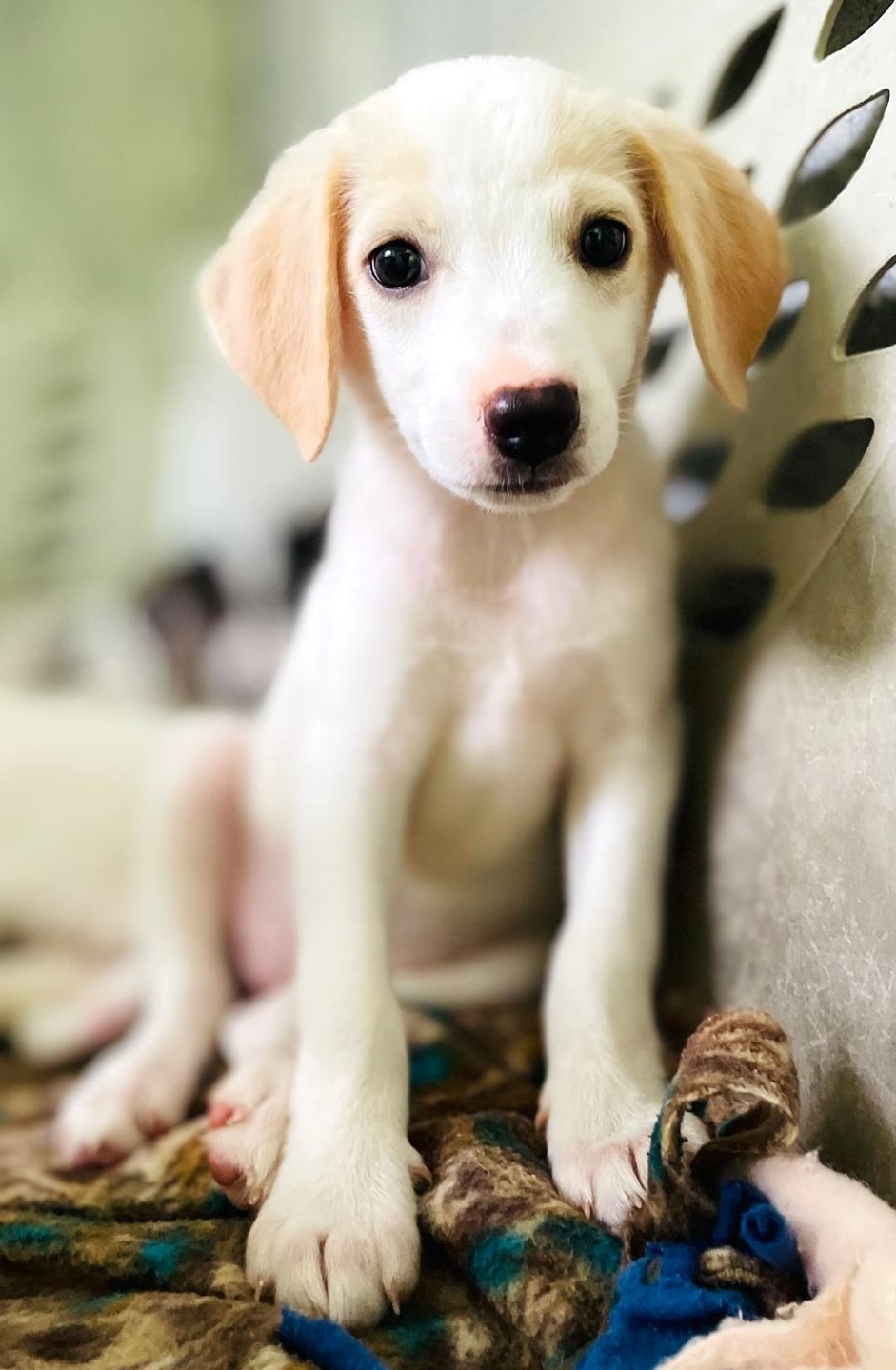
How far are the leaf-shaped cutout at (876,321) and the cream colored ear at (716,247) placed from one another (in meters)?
0.10

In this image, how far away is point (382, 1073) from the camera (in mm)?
1307

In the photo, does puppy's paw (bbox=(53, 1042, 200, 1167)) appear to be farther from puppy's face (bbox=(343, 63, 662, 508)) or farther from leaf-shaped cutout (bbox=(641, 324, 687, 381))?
leaf-shaped cutout (bbox=(641, 324, 687, 381))

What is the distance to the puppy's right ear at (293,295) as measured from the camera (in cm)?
133

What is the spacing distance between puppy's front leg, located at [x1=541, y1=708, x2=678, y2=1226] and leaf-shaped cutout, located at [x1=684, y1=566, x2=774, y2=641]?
17 centimetres

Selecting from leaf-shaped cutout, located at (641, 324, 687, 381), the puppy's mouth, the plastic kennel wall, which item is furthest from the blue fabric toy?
leaf-shaped cutout, located at (641, 324, 687, 381)

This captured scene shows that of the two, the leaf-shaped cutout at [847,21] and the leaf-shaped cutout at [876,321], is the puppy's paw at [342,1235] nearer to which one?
the leaf-shaped cutout at [876,321]

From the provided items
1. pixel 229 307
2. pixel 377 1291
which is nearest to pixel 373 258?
pixel 229 307

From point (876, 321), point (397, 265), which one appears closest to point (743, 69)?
point (876, 321)

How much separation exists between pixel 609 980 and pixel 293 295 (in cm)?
84

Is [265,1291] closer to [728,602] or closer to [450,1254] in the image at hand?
[450,1254]

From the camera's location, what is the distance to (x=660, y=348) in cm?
189

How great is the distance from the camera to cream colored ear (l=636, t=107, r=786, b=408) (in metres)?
1.33

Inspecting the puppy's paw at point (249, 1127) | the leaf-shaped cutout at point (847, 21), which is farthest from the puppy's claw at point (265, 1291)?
the leaf-shaped cutout at point (847, 21)

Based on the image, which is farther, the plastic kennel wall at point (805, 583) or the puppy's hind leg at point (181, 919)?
the puppy's hind leg at point (181, 919)
